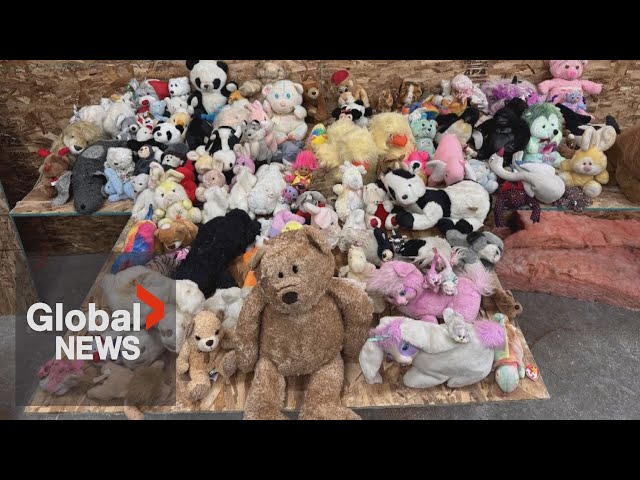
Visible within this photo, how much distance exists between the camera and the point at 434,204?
2.24 meters

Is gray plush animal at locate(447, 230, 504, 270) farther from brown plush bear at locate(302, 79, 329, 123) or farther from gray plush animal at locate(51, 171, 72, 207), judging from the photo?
gray plush animal at locate(51, 171, 72, 207)

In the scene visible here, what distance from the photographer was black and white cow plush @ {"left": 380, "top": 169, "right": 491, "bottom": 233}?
2225 mm

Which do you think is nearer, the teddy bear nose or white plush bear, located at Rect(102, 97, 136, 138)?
the teddy bear nose

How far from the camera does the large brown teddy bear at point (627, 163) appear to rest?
2.44 meters

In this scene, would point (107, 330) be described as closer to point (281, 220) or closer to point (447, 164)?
point (281, 220)

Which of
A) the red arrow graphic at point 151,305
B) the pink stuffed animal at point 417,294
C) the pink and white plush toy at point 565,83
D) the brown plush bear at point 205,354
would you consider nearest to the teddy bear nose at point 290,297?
the brown plush bear at point 205,354

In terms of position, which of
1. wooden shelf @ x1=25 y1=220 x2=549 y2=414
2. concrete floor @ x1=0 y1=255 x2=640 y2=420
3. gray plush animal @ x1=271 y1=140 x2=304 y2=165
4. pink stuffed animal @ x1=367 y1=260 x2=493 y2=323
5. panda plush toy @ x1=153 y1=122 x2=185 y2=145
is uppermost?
panda plush toy @ x1=153 y1=122 x2=185 y2=145

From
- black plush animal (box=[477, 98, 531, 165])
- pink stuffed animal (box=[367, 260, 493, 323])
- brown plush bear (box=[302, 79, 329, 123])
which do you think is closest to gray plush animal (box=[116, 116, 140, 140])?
brown plush bear (box=[302, 79, 329, 123])

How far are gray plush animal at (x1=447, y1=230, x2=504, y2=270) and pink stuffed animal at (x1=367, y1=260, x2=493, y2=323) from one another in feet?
0.46

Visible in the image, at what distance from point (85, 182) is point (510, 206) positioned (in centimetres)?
220

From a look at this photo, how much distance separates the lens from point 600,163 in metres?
2.46

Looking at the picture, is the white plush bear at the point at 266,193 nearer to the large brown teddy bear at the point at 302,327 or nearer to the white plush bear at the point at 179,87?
the large brown teddy bear at the point at 302,327

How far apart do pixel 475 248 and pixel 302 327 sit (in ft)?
3.03

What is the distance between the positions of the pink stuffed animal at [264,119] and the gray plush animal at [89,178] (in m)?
0.72
